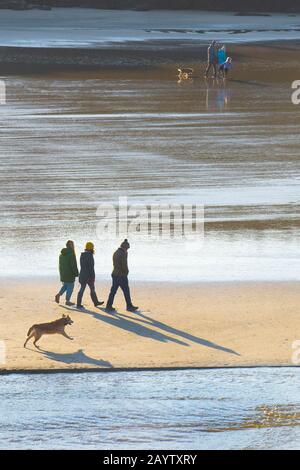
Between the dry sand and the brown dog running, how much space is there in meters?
0.23

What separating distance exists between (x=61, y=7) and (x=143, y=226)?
44.1 m

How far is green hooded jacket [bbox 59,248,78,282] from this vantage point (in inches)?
640

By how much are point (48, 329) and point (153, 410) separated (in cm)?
208

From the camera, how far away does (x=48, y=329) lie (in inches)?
573

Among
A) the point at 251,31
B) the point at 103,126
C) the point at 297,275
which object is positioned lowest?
the point at 297,275

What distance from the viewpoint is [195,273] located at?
18.2 metres

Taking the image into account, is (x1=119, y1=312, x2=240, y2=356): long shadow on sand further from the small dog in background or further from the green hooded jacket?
the small dog in background

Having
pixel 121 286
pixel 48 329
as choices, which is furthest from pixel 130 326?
pixel 48 329

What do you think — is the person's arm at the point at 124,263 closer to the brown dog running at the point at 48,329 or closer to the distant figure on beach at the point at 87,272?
the distant figure on beach at the point at 87,272

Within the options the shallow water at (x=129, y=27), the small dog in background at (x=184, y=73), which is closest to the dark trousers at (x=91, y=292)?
the small dog in background at (x=184, y=73)

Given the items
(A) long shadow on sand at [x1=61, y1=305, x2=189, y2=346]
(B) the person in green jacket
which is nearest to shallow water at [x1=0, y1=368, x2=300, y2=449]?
(A) long shadow on sand at [x1=61, y1=305, x2=189, y2=346]

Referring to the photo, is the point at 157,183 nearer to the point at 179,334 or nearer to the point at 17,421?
the point at 179,334

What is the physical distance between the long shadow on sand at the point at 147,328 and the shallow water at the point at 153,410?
90cm

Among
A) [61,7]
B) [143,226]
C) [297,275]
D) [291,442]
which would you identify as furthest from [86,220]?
[61,7]
